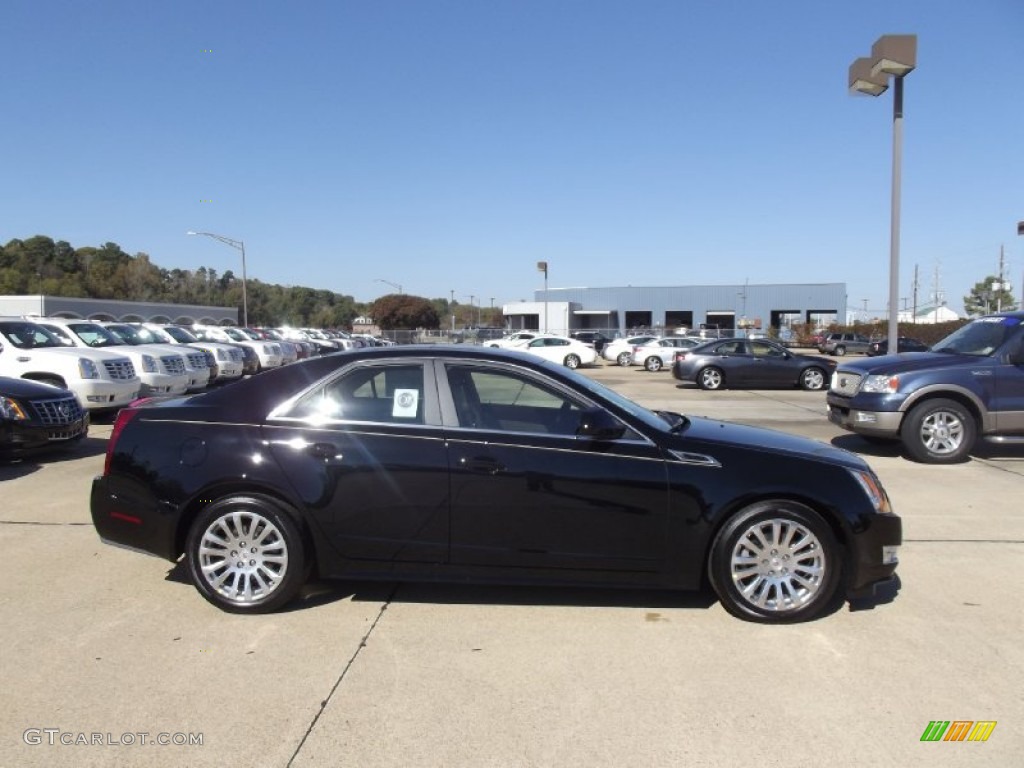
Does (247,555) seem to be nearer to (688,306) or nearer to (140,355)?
(140,355)

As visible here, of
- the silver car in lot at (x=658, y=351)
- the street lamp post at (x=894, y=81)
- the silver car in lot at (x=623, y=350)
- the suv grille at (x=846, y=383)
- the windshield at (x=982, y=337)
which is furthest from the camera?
the silver car in lot at (x=623, y=350)

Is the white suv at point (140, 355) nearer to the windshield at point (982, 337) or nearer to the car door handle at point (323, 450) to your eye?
the car door handle at point (323, 450)

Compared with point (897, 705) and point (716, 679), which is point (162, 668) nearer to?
point (716, 679)

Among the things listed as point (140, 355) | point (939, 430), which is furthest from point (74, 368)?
point (939, 430)

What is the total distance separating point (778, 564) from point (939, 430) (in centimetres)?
580

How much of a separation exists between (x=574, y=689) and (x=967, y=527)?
4.38 m

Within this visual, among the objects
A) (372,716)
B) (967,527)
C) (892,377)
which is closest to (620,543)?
(372,716)

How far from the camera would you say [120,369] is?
455 inches

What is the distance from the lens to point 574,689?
128 inches

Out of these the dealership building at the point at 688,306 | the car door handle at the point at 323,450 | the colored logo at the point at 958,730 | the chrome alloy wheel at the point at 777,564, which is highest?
the dealership building at the point at 688,306

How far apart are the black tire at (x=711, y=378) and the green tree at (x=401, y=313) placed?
253ft

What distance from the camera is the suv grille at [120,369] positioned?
11.3 metres

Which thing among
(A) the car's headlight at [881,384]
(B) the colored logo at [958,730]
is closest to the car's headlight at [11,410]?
(B) the colored logo at [958,730]

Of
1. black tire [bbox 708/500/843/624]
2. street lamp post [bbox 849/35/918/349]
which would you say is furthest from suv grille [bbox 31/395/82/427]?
street lamp post [bbox 849/35/918/349]
